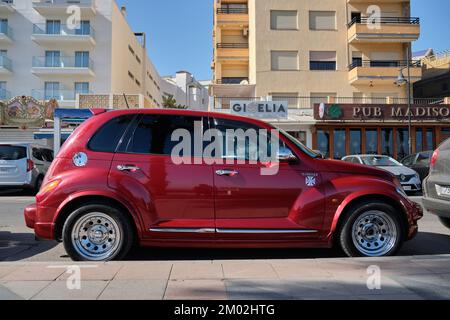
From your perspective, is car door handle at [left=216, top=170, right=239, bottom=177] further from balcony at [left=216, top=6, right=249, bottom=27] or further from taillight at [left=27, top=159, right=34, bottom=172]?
balcony at [left=216, top=6, right=249, bottom=27]

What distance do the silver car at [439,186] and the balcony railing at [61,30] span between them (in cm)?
3636

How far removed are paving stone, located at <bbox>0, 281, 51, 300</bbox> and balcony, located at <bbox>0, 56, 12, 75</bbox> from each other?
37933mm

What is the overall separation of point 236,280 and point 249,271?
362mm

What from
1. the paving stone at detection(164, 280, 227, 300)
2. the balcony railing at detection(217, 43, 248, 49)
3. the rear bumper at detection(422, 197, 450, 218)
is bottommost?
the paving stone at detection(164, 280, 227, 300)

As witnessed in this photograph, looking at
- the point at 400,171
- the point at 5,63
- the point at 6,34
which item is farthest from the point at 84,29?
the point at 400,171

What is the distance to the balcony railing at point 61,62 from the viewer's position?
125ft

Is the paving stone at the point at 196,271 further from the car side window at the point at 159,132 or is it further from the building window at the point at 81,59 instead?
the building window at the point at 81,59

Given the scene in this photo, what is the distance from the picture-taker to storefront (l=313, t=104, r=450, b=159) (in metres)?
24.1

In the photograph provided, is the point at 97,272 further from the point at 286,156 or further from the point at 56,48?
the point at 56,48

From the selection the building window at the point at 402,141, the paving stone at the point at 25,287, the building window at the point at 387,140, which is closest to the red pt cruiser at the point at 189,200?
the paving stone at the point at 25,287

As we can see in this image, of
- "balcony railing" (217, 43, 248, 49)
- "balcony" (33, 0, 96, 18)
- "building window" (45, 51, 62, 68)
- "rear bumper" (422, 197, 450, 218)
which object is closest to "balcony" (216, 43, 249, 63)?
"balcony railing" (217, 43, 248, 49)

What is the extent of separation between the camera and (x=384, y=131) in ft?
82.9
